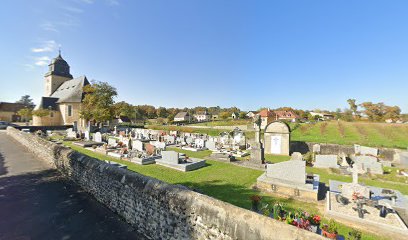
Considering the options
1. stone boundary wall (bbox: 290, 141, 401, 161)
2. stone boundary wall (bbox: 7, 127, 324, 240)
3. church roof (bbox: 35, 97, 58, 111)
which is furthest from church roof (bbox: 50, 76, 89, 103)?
stone boundary wall (bbox: 7, 127, 324, 240)

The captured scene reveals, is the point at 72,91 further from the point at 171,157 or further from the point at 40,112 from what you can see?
the point at 171,157

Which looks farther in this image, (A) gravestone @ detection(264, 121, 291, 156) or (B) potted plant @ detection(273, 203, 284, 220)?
(A) gravestone @ detection(264, 121, 291, 156)

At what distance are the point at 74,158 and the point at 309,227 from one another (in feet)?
29.8

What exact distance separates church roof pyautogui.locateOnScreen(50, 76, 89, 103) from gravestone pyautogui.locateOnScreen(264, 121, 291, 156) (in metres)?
36.9

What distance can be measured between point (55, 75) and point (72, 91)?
11952mm

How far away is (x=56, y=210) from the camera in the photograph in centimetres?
634

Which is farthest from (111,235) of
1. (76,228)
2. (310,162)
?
(310,162)

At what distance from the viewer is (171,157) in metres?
13.0

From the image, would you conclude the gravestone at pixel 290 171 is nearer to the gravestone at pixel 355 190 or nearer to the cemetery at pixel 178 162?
the gravestone at pixel 355 190

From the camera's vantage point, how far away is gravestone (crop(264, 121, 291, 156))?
19.4 m

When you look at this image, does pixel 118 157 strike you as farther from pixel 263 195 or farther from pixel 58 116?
→ pixel 58 116

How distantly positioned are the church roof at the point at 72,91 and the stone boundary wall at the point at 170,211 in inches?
1562

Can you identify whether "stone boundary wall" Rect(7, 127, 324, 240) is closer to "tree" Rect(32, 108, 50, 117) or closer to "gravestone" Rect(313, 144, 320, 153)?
"gravestone" Rect(313, 144, 320, 153)

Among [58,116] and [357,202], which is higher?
[58,116]
